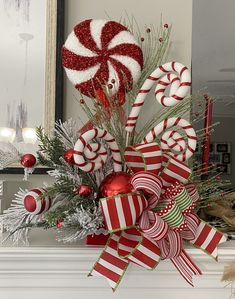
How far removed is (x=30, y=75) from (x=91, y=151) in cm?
41

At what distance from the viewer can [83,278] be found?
3.20 feet

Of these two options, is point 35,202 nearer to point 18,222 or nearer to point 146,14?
point 18,222

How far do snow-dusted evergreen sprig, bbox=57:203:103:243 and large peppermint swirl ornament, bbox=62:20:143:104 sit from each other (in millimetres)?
Answer: 356

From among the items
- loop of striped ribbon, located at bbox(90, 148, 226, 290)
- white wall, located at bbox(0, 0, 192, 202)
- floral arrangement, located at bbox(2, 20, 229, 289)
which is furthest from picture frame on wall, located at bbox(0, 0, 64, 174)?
loop of striped ribbon, located at bbox(90, 148, 226, 290)

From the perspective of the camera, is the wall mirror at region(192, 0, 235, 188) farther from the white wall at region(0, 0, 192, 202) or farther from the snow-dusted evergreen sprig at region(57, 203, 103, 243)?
the snow-dusted evergreen sprig at region(57, 203, 103, 243)

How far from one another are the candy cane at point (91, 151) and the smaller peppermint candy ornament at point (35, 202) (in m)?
0.11

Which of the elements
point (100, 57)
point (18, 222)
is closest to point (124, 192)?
point (18, 222)

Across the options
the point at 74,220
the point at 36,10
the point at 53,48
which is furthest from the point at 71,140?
the point at 36,10

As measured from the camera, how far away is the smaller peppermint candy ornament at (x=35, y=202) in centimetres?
89

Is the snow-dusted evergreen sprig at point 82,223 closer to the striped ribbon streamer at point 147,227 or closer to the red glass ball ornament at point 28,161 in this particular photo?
the striped ribbon streamer at point 147,227

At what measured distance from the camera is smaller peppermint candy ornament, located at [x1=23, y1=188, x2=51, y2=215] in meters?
0.89

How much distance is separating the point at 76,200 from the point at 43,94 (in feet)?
1.31

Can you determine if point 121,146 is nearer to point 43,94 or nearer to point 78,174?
point 78,174

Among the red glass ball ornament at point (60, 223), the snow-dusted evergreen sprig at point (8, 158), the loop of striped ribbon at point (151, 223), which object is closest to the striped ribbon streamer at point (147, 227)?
the loop of striped ribbon at point (151, 223)
